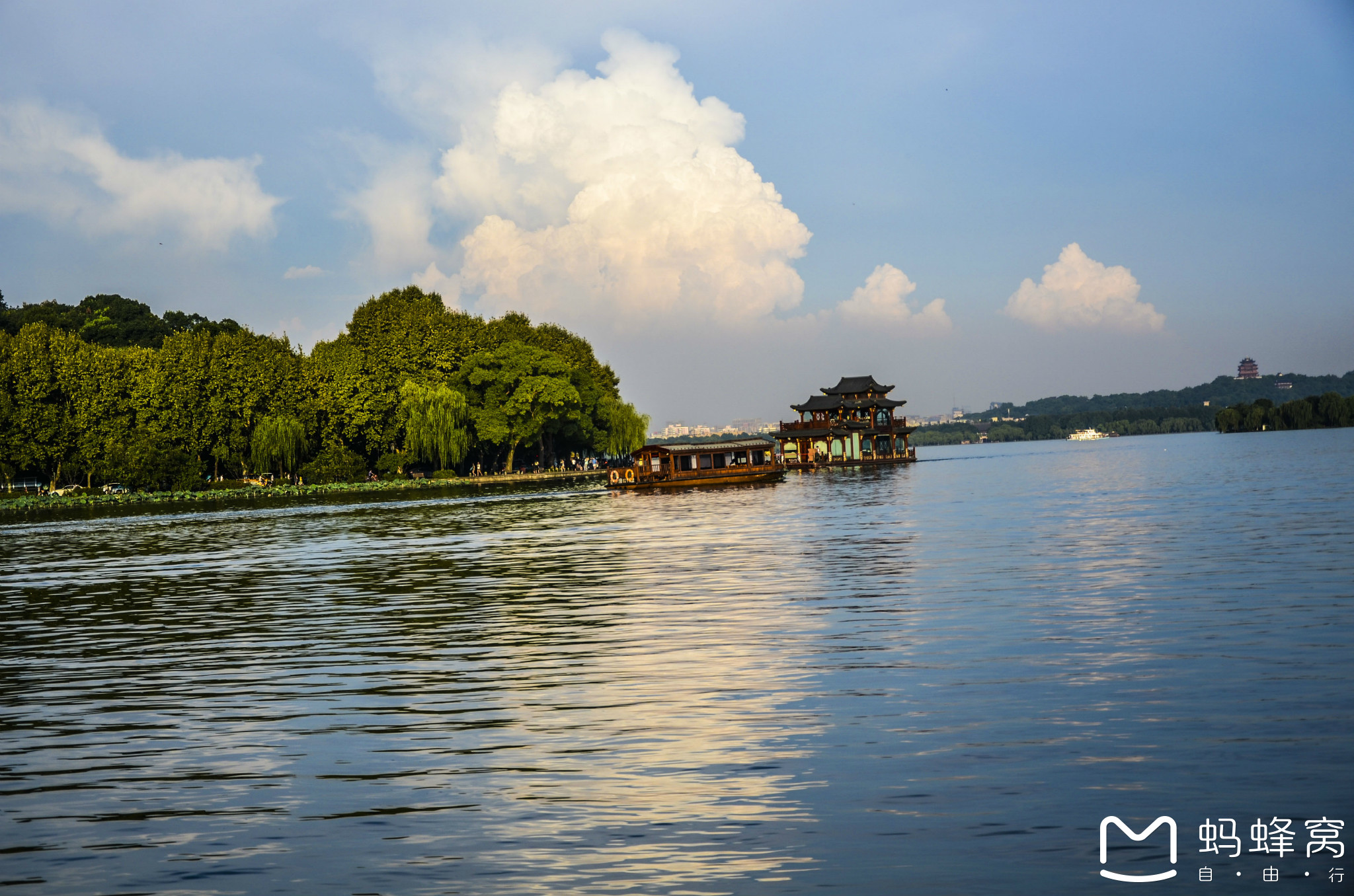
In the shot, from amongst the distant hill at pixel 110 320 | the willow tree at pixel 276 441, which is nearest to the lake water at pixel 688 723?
the willow tree at pixel 276 441

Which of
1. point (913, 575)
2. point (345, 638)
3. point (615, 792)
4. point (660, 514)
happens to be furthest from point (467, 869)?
point (660, 514)

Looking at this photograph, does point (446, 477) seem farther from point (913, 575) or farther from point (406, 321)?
point (913, 575)

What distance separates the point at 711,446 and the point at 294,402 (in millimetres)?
29678

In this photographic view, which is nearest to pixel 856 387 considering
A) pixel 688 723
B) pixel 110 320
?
pixel 110 320

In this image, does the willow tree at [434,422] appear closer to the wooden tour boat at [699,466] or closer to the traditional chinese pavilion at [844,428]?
the wooden tour boat at [699,466]

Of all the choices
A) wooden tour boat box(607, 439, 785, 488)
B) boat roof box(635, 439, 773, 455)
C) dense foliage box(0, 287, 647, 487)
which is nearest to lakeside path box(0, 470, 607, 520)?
dense foliage box(0, 287, 647, 487)

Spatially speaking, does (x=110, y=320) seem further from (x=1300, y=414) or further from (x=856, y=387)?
(x=1300, y=414)

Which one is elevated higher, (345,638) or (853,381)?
(853,381)

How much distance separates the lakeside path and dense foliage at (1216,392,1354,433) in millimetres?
139627

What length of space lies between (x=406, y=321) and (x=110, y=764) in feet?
285

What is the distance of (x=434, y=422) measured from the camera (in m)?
82.8

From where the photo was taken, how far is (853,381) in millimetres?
108750

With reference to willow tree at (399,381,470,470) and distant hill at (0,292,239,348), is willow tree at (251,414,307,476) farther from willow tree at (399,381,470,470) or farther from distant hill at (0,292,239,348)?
distant hill at (0,292,239,348)

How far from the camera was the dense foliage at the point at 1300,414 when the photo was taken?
17838 centimetres
